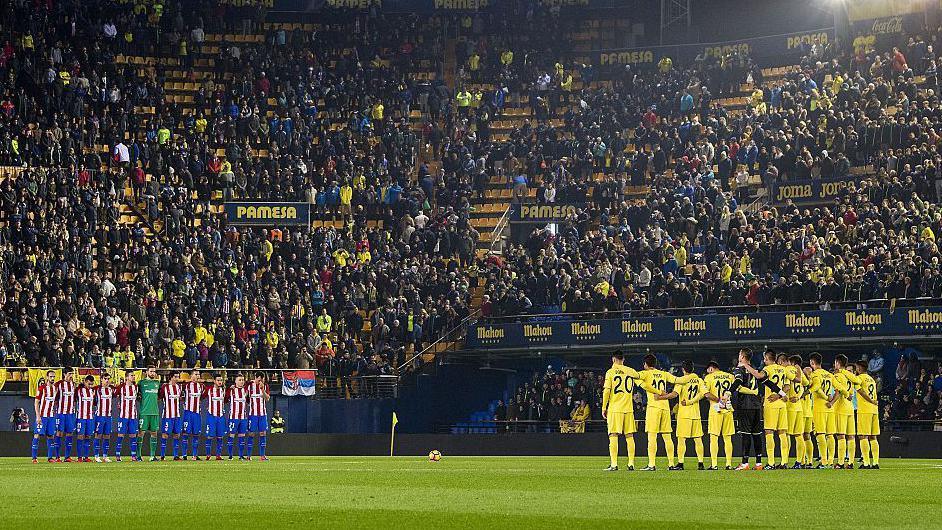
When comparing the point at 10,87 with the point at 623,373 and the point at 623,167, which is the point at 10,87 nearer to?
the point at 623,167

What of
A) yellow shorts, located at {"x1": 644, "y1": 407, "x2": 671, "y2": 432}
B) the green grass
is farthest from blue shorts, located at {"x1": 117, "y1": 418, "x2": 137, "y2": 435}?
yellow shorts, located at {"x1": 644, "y1": 407, "x2": 671, "y2": 432}

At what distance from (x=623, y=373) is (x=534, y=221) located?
2815cm

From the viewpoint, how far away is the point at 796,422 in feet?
91.1

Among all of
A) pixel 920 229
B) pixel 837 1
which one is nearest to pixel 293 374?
pixel 920 229

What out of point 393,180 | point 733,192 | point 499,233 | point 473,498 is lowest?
point 473,498

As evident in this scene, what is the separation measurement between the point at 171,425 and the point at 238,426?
1529 millimetres

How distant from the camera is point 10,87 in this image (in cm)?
5334

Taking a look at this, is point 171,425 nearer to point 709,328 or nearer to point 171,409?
point 171,409

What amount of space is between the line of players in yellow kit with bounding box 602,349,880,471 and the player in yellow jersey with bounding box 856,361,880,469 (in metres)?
0.02

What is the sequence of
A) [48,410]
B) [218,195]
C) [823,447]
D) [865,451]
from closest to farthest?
[823,447] → [865,451] → [48,410] → [218,195]

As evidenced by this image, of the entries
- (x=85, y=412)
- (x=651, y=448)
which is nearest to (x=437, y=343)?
(x=85, y=412)

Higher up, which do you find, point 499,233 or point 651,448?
point 499,233

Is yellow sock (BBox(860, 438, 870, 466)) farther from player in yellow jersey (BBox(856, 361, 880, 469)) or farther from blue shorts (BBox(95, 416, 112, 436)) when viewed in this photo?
blue shorts (BBox(95, 416, 112, 436))

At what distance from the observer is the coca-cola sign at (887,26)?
5559 centimetres
